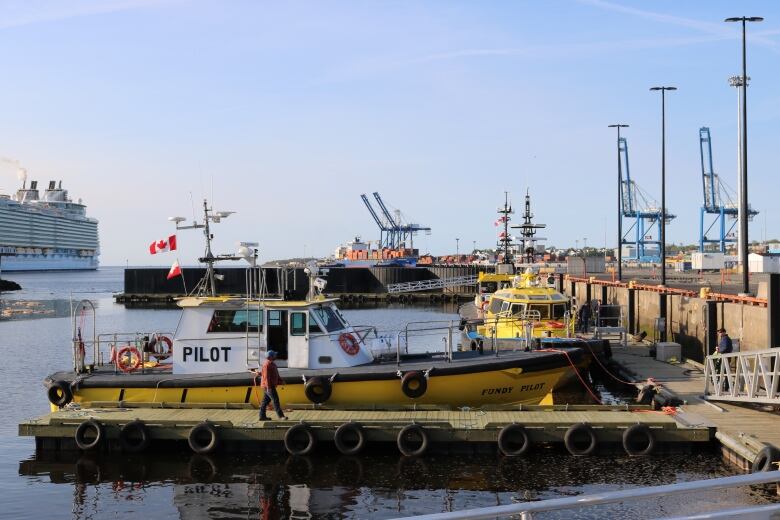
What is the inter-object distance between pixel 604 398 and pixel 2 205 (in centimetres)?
14459

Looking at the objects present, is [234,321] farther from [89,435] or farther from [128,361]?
[89,435]

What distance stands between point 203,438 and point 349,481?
3.03 metres

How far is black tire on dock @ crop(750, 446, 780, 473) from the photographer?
11891 millimetres

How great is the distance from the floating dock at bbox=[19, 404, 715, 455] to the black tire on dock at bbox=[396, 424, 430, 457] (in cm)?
2

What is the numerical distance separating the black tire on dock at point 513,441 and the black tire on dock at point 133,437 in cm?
665

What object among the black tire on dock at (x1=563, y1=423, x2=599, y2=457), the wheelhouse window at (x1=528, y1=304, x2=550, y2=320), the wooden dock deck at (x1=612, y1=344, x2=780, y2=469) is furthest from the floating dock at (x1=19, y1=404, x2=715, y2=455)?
the wheelhouse window at (x1=528, y1=304, x2=550, y2=320)

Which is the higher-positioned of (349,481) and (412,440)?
(412,440)

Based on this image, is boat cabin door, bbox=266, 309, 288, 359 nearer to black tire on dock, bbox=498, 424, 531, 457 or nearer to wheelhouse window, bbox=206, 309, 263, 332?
wheelhouse window, bbox=206, 309, 263, 332

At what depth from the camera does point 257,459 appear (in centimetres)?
1484

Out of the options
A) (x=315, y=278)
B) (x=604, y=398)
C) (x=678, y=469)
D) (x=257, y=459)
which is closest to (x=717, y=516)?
(x=678, y=469)

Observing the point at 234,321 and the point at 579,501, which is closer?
the point at 579,501

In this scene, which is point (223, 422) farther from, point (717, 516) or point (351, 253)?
point (351, 253)

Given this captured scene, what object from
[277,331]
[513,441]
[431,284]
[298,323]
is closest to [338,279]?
[431,284]

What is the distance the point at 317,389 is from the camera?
1625 centimetres
